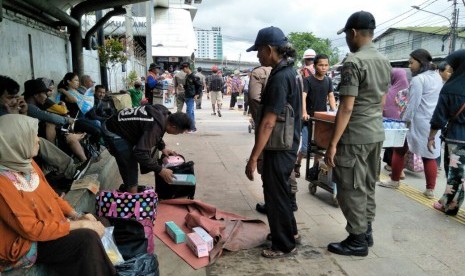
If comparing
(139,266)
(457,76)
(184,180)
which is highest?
(457,76)

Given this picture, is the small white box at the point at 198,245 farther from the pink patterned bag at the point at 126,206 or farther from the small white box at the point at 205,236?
the pink patterned bag at the point at 126,206

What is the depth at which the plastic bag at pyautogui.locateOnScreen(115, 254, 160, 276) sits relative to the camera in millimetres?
2402

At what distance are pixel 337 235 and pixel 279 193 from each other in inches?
37.8

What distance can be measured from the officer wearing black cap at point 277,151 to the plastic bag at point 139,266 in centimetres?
104

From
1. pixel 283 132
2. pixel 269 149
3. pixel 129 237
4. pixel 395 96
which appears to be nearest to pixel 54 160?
pixel 129 237

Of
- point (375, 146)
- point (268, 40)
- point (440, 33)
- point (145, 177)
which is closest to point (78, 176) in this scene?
point (145, 177)

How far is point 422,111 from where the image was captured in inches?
201

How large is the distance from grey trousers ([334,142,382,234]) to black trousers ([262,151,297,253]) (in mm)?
429

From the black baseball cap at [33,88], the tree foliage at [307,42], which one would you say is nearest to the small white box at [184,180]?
the black baseball cap at [33,88]

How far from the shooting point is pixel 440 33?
33438mm

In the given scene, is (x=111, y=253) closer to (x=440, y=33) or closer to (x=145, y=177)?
(x=145, y=177)

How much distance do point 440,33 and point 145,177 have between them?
35.6 metres

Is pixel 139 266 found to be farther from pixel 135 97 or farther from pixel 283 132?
pixel 135 97

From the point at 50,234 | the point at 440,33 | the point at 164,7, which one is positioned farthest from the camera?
the point at 440,33
